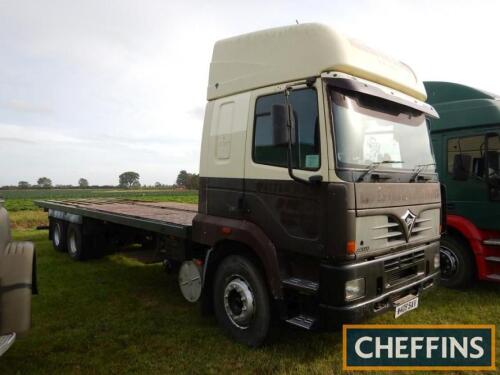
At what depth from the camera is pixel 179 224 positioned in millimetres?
4895

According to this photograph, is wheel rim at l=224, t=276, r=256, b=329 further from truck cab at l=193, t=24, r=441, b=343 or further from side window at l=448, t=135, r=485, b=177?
side window at l=448, t=135, r=485, b=177

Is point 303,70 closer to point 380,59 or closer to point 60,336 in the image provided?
point 380,59

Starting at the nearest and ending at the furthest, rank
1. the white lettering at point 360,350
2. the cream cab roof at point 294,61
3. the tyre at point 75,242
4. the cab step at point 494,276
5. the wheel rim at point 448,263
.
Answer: the cream cab roof at point 294,61
the white lettering at point 360,350
the cab step at point 494,276
the wheel rim at point 448,263
the tyre at point 75,242

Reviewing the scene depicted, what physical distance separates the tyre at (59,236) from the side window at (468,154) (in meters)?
8.21

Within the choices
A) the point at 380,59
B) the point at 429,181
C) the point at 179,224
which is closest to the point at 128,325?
the point at 179,224

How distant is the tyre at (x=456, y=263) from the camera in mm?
5738

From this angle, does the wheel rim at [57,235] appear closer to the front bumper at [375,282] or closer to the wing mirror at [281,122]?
the wing mirror at [281,122]

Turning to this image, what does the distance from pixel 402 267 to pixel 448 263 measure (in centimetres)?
293

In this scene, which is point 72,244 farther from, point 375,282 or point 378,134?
point 378,134

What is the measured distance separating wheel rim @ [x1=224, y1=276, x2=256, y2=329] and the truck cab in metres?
0.01

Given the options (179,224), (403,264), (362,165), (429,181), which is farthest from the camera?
(179,224)

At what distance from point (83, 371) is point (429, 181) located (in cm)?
399

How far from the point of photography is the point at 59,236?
8.88 m

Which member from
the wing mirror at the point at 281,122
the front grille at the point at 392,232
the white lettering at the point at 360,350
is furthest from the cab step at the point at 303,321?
the wing mirror at the point at 281,122
